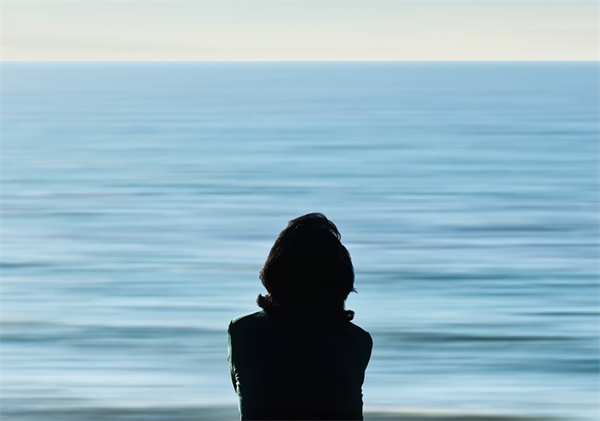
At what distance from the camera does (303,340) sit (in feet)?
6.02

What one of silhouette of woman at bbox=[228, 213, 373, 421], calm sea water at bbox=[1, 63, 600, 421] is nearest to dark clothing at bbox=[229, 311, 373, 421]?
silhouette of woman at bbox=[228, 213, 373, 421]

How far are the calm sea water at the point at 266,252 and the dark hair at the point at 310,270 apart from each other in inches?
109

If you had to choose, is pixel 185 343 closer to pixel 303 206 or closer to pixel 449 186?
pixel 303 206

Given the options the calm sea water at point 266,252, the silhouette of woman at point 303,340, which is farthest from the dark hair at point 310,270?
the calm sea water at point 266,252

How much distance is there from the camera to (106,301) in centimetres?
699

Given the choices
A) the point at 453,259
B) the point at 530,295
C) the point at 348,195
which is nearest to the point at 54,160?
the point at 348,195

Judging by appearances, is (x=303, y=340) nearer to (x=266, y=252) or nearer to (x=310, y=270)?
(x=310, y=270)

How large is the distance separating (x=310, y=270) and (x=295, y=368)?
6.9 inches

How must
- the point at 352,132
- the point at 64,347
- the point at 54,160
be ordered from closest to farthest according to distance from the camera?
the point at 64,347, the point at 54,160, the point at 352,132

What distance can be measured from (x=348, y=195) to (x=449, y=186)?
61.4 inches

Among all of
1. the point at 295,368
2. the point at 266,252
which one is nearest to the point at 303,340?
the point at 295,368

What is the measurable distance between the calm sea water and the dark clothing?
2.75m

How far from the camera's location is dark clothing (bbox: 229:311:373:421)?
180 cm

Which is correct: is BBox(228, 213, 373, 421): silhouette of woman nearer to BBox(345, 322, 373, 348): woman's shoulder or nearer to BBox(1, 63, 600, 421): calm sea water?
BBox(345, 322, 373, 348): woman's shoulder
